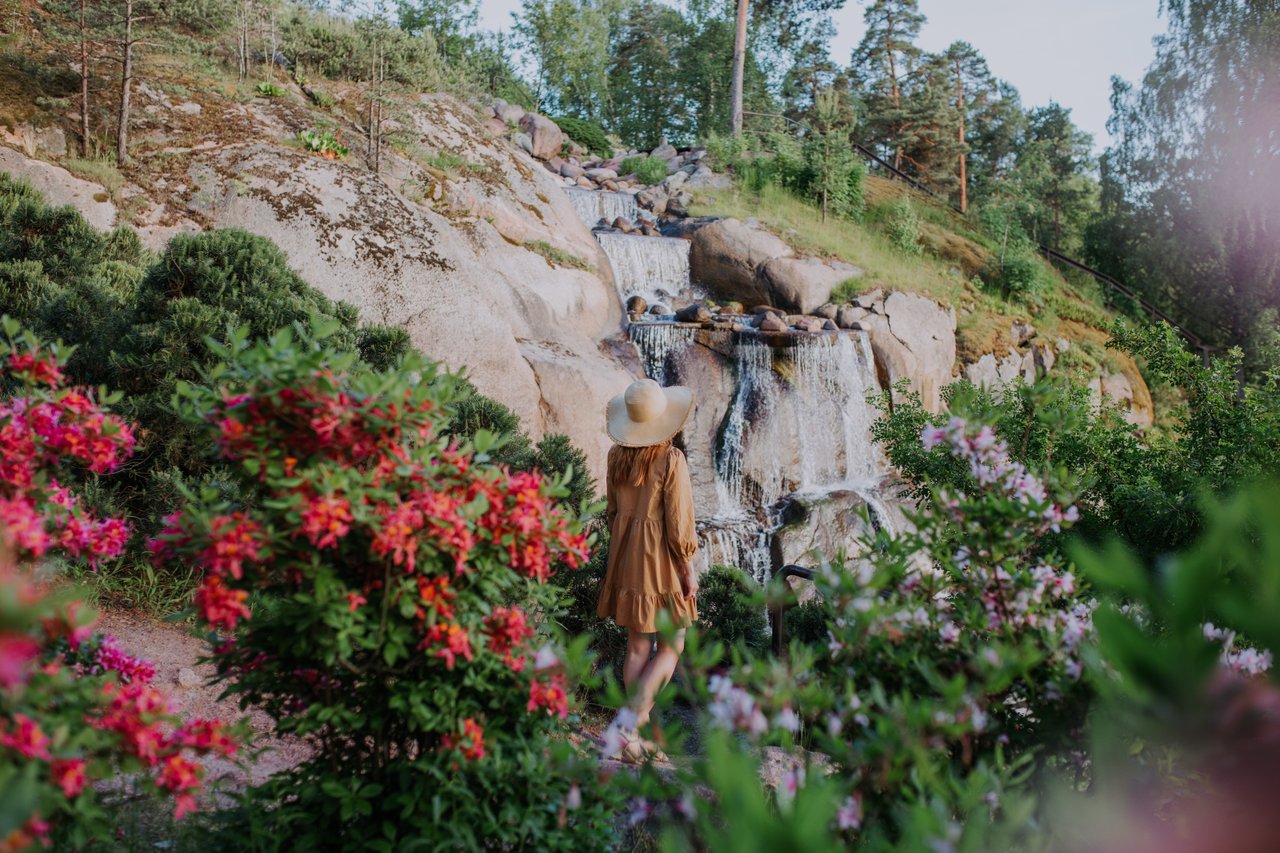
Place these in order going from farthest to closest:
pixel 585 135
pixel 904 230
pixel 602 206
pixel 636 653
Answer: pixel 585 135 → pixel 904 230 → pixel 602 206 → pixel 636 653

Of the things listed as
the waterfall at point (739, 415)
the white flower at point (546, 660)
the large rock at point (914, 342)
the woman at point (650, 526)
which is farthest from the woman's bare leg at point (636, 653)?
the large rock at point (914, 342)

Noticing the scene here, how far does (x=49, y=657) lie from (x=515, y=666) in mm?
1132

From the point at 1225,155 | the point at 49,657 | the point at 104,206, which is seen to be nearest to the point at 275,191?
the point at 104,206

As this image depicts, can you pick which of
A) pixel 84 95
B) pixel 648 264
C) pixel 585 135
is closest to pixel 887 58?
pixel 585 135

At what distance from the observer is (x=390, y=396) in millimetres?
1801

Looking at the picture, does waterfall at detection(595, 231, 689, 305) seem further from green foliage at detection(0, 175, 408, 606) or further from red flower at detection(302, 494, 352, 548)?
red flower at detection(302, 494, 352, 548)

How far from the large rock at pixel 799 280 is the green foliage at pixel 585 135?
1016 centimetres

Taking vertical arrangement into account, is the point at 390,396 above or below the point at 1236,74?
below

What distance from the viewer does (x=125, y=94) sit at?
769cm

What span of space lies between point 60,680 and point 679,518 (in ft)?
9.21

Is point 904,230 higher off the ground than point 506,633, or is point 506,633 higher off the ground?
point 904,230

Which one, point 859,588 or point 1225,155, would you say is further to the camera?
point 1225,155

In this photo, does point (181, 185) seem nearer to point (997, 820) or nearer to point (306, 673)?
point (306, 673)

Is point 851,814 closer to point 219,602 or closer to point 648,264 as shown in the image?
point 219,602
